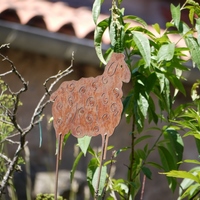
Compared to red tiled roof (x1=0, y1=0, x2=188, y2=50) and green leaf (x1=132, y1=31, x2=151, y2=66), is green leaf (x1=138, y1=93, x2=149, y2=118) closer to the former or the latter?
green leaf (x1=132, y1=31, x2=151, y2=66)

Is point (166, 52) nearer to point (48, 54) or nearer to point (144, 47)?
point (144, 47)

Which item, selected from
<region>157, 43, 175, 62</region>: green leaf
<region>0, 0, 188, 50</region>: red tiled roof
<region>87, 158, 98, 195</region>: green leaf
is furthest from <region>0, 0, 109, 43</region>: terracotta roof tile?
<region>157, 43, 175, 62</region>: green leaf

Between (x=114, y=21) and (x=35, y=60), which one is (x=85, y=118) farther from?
(x=35, y=60)

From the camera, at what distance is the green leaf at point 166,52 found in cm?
240

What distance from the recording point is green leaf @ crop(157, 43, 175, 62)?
2.40 metres

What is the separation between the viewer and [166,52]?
2420 mm

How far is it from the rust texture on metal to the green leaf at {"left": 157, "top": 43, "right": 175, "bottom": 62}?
19cm

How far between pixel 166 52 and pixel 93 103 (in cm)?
34

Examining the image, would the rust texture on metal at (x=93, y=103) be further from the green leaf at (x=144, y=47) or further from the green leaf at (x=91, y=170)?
the green leaf at (x=91, y=170)

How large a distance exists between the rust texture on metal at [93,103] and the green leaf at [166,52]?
194mm

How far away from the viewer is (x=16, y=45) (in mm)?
3994

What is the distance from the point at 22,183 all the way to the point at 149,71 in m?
1.75

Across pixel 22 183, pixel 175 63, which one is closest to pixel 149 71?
pixel 175 63

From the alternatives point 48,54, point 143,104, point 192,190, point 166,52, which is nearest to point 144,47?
point 166,52
